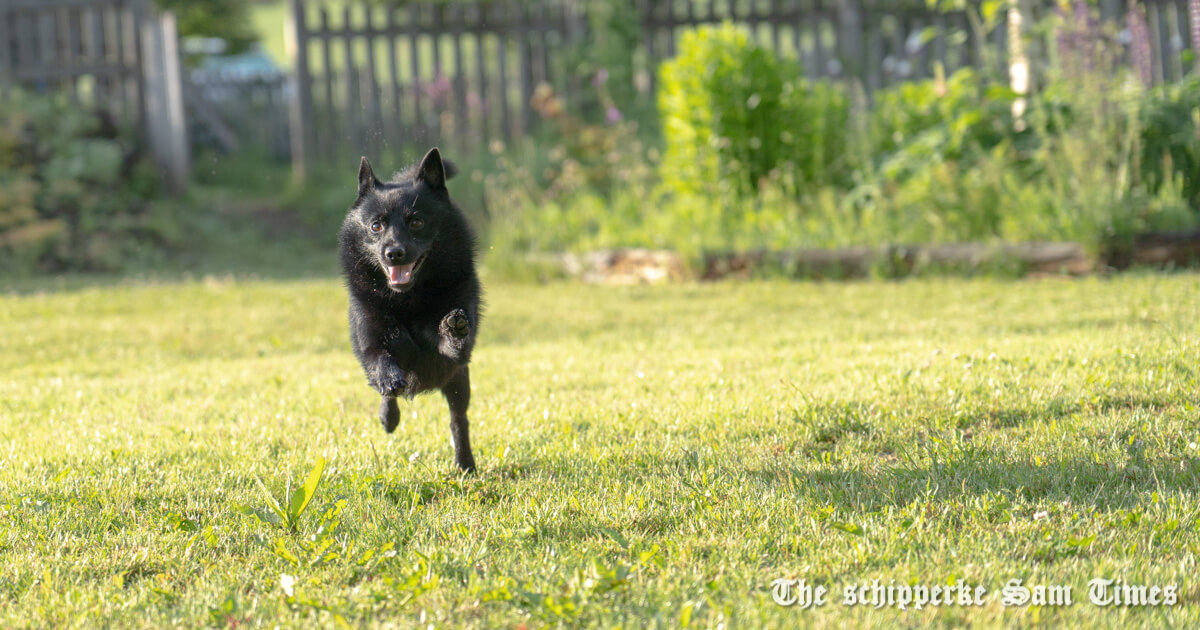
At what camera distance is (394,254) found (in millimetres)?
3697

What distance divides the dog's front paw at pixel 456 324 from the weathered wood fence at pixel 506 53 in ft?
35.4

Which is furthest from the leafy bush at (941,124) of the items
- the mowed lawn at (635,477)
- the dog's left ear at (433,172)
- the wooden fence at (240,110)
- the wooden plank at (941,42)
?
the wooden fence at (240,110)

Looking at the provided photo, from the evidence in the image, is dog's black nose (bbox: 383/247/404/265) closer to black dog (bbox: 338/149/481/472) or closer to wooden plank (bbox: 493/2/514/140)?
black dog (bbox: 338/149/481/472)

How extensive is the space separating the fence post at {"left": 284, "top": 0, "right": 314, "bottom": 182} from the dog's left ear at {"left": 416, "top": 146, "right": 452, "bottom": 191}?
10.9 meters

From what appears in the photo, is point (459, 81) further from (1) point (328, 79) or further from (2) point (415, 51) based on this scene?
(1) point (328, 79)

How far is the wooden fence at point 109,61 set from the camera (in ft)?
45.4

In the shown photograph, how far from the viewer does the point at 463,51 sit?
14.4 meters

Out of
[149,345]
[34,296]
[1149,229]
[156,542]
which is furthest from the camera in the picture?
[34,296]

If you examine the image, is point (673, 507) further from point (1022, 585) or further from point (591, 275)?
point (591, 275)

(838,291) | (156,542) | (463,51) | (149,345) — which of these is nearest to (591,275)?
(838,291)

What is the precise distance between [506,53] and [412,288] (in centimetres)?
1106

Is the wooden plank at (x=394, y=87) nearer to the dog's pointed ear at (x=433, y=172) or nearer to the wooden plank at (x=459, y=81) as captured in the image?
the wooden plank at (x=459, y=81)

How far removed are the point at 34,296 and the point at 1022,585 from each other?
8.95 meters

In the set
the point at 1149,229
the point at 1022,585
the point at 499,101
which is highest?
the point at 499,101
